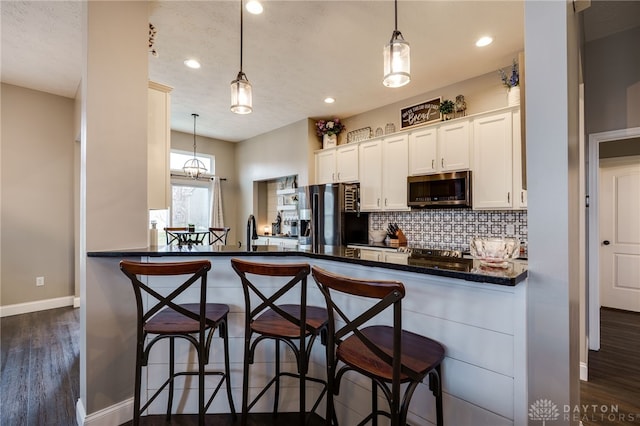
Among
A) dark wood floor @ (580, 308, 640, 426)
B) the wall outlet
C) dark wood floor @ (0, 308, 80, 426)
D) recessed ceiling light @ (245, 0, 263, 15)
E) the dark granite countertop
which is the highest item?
recessed ceiling light @ (245, 0, 263, 15)

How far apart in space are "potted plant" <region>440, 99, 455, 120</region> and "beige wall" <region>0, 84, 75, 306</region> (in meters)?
5.30

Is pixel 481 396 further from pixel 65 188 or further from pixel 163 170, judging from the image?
pixel 65 188

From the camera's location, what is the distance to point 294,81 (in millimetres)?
3754

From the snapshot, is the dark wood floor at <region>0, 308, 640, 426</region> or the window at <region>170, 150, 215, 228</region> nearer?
the dark wood floor at <region>0, 308, 640, 426</region>

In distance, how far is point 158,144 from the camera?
2.58 m

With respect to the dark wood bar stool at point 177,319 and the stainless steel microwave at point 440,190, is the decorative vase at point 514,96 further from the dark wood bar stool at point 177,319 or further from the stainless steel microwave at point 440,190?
the dark wood bar stool at point 177,319

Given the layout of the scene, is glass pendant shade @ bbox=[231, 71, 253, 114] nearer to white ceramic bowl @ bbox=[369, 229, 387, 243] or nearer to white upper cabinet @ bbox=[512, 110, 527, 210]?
white upper cabinet @ bbox=[512, 110, 527, 210]

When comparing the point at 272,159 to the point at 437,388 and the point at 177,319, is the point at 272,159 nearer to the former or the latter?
the point at 177,319

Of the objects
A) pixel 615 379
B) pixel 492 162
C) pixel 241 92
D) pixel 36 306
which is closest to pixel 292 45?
pixel 241 92

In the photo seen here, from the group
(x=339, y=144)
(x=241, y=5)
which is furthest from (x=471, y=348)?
(x=339, y=144)

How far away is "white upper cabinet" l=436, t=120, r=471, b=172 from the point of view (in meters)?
3.47

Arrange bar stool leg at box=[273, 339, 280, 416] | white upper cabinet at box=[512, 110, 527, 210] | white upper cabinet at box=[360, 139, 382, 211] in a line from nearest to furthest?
1. bar stool leg at box=[273, 339, 280, 416]
2. white upper cabinet at box=[512, 110, 527, 210]
3. white upper cabinet at box=[360, 139, 382, 211]

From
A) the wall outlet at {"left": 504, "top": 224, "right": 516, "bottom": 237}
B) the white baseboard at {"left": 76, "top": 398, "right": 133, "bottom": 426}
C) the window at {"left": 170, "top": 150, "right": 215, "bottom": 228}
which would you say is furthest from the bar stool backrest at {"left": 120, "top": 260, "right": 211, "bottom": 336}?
the window at {"left": 170, "top": 150, "right": 215, "bottom": 228}

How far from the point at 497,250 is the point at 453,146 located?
2.51m
